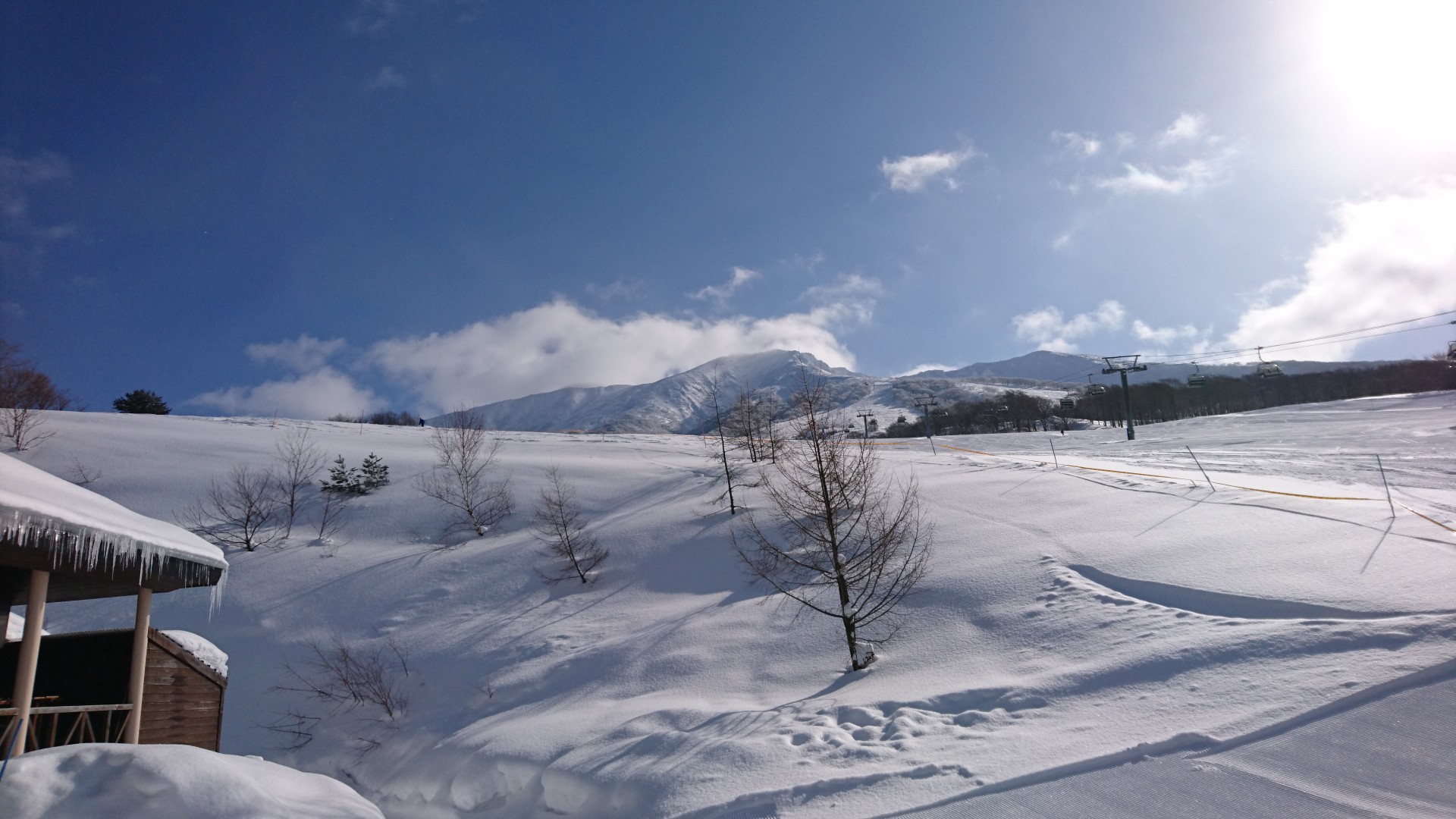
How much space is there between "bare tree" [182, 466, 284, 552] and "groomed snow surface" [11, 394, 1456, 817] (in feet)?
3.71

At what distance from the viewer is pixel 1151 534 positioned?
16.9 metres

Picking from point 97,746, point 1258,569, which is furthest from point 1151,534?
point 97,746

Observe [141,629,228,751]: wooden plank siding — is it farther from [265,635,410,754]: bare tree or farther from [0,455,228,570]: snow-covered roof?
[265,635,410,754]: bare tree

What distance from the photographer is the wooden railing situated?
20.5 feet

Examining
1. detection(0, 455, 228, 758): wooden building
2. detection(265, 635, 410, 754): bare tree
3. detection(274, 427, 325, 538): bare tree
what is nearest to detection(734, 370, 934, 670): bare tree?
detection(0, 455, 228, 758): wooden building

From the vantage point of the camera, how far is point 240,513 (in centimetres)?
3073

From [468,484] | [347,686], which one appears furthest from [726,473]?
[347,686]

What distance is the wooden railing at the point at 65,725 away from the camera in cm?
624

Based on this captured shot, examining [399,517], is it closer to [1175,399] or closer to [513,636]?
[513,636]

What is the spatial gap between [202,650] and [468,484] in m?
21.7

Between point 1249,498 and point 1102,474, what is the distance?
8.44 m

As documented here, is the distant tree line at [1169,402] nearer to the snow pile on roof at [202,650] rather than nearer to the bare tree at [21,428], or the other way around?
the bare tree at [21,428]

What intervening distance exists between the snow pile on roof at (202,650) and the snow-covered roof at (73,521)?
5.73 meters

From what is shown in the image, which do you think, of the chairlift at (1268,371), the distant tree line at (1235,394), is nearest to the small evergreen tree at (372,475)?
the chairlift at (1268,371)
